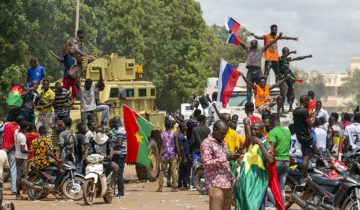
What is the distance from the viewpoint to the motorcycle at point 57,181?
14.4 m

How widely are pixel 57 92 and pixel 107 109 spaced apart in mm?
1483

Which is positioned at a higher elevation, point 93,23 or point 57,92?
point 93,23

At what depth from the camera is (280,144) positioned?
11453 mm

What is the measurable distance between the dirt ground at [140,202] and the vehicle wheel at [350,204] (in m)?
3.37

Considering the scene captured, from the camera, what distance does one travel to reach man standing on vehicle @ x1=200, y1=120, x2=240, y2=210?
31.1 feet

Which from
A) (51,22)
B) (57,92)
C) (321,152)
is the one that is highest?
(51,22)

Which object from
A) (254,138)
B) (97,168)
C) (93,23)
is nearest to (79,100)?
(97,168)

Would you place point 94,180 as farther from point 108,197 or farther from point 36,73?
point 36,73

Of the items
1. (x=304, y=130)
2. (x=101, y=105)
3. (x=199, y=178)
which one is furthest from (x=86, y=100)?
(x=304, y=130)

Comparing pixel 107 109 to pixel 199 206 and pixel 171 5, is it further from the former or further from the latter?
pixel 171 5

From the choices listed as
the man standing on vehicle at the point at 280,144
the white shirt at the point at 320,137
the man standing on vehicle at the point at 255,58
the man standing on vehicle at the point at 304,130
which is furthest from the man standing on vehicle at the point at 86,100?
the man standing on vehicle at the point at 280,144

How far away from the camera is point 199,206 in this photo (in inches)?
543

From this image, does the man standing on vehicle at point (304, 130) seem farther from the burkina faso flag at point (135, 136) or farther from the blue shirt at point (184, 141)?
the burkina faso flag at point (135, 136)

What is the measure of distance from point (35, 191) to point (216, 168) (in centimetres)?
633
